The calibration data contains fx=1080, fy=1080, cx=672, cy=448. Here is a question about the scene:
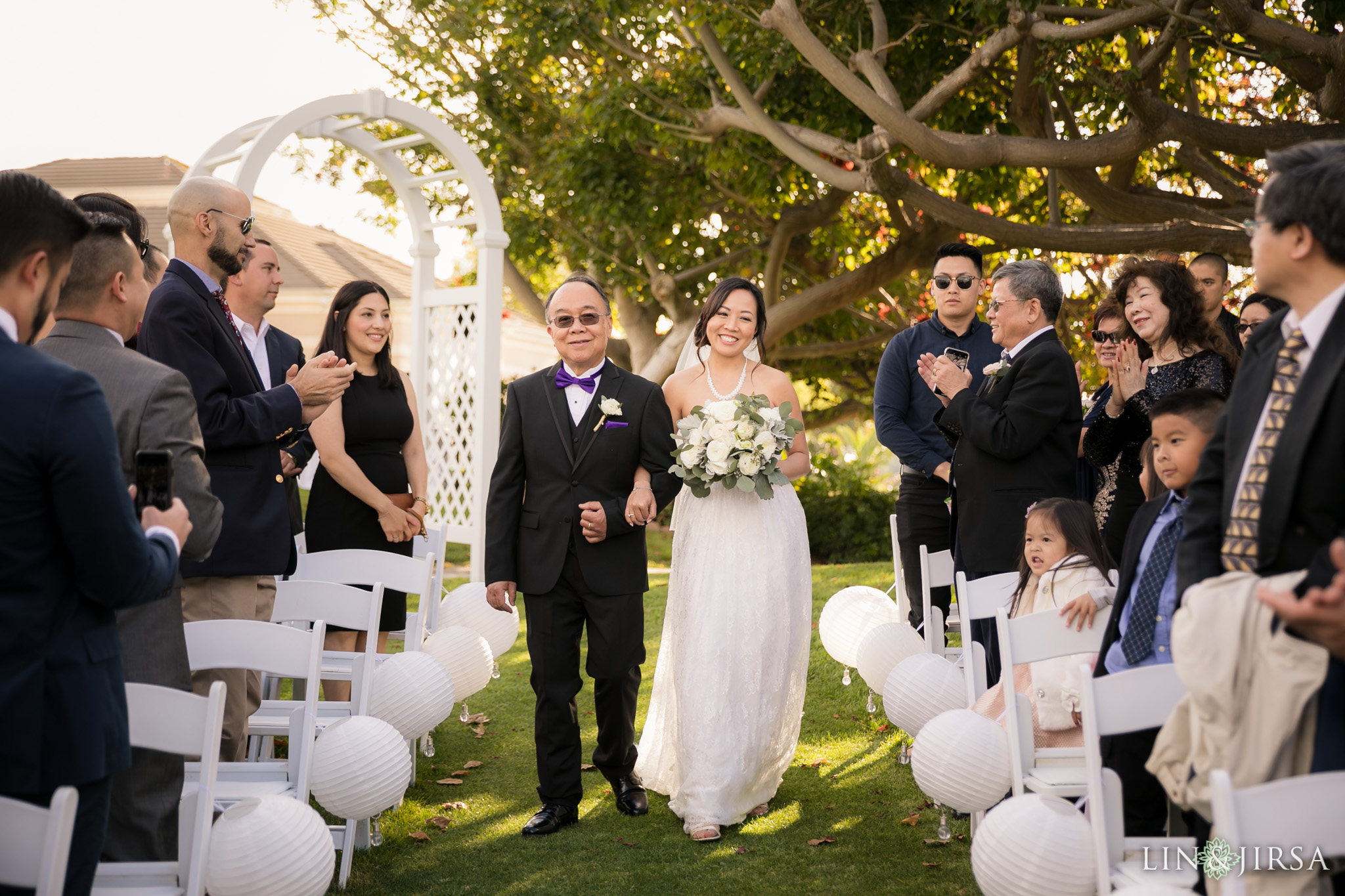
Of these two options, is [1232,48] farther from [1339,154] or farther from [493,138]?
[493,138]

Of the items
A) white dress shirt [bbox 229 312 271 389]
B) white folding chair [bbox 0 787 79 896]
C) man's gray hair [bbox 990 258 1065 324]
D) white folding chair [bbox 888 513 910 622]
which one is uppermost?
man's gray hair [bbox 990 258 1065 324]

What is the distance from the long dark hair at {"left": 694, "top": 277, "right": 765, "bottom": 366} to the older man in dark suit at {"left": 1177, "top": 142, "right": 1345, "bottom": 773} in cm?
282

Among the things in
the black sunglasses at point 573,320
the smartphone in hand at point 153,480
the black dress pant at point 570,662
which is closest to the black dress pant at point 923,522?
the black dress pant at point 570,662

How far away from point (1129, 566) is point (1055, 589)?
81cm

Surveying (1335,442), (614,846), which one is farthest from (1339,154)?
(614,846)

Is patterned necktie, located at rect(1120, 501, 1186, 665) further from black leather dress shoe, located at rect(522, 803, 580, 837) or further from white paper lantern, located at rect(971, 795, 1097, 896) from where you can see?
black leather dress shoe, located at rect(522, 803, 580, 837)

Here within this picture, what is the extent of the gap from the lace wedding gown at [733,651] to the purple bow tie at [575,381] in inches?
28.0

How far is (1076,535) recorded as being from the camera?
4.26m

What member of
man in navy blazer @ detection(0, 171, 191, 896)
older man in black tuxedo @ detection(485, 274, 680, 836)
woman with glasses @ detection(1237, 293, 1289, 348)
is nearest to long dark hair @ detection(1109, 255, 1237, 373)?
woman with glasses @ detection(1237, 293, 1289, 348)

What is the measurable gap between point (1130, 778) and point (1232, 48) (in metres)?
5.53

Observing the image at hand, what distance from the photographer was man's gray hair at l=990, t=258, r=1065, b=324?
16.0 ft

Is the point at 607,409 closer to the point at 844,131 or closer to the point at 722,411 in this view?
the point at 722,411

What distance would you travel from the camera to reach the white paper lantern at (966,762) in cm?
368

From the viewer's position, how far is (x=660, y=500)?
4.86m
